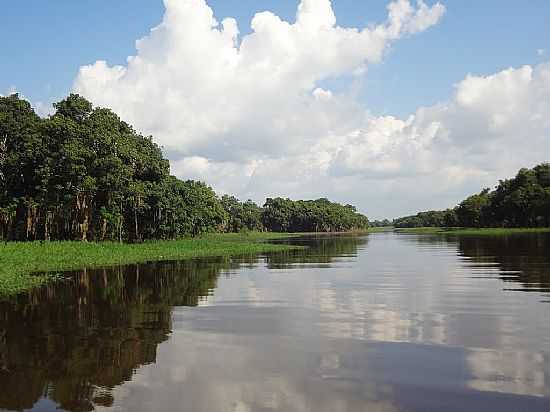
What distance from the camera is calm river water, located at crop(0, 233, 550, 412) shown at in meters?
9.39

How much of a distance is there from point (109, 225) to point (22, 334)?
172ft

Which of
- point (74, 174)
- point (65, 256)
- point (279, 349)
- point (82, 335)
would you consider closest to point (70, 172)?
point (74, 174)

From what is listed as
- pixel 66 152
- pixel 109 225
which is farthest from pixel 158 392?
pixel 109 225

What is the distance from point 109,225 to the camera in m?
65.4

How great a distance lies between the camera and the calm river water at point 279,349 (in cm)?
939

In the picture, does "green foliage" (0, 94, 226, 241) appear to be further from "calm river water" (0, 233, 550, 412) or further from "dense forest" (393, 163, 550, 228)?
"dense forest" (393, 163, 550, 228)

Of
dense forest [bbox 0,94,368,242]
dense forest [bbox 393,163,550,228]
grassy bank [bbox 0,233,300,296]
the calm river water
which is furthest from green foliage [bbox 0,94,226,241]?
dense forest [bbox 393,163,550,228]

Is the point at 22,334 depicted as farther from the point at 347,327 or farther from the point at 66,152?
the point at 66,152

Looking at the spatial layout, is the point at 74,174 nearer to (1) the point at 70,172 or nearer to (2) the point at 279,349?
(1) the point at 70,172

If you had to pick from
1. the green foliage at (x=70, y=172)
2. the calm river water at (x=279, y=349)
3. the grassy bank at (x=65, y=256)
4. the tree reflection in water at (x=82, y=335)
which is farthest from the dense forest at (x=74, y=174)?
the calm river water at (x=279, y=349)

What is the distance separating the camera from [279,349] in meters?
13.1

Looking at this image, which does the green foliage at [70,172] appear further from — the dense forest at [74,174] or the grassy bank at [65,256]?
the grassy bank at [65,256]

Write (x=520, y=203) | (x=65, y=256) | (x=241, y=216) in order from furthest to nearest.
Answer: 1. (x=241, y=216)
2. (x=520, y=203)
3. (x=65, y=256)

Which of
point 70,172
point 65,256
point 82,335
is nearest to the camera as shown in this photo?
point 82,335
